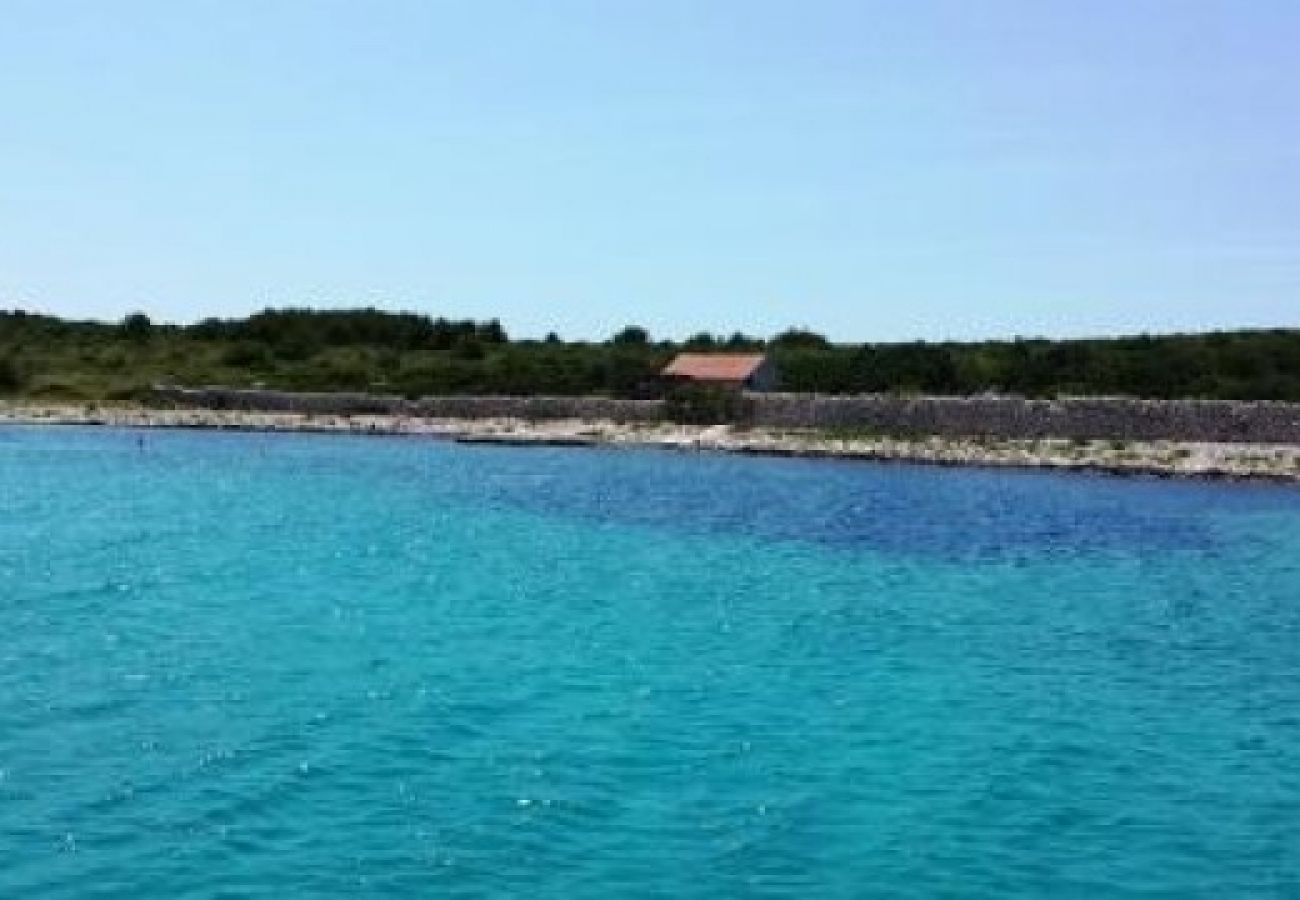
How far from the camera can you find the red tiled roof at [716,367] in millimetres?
86625

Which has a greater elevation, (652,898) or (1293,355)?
(1293,355)

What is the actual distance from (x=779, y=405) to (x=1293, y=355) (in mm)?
35392

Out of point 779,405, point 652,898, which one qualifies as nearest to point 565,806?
point 652,898

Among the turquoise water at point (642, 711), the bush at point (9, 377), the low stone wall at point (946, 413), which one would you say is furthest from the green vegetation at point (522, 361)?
the turquoise water at point (642, 711)

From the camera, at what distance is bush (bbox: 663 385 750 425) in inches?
3194

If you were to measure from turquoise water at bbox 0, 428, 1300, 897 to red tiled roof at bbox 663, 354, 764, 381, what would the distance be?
44.7 meters

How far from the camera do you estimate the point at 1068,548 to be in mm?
39094

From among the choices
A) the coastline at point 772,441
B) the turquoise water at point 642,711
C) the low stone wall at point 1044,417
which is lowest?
the turquoise water at point 642,711

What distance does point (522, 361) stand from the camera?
107 metres

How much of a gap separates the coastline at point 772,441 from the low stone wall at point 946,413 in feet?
3.56

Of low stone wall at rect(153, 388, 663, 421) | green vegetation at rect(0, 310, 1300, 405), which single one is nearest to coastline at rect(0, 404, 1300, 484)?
low stone wall at rect(153, 388, 663, 421)

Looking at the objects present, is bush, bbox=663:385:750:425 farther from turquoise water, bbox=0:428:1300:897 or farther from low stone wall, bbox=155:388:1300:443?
turquoise water, bbox=0:428:1300:897

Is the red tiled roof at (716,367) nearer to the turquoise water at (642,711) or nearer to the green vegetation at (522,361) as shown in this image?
the green vegetation at (522,361)

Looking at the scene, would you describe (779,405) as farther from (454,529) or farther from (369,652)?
(369,652)
